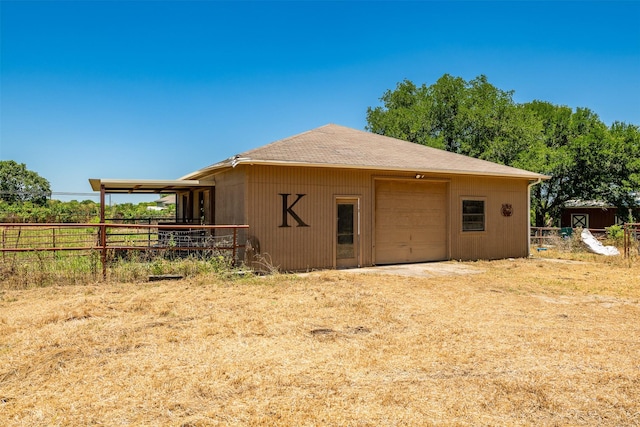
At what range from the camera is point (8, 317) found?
18.9 feet

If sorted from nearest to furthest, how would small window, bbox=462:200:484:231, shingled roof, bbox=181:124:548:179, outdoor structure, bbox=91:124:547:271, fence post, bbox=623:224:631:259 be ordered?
outdoor structure, bbox=91:124:547:271
shingled roof, bbox=181:124:548:179
small window, bbox=462:200:484:231
fence post, bbox=623:224:631:259

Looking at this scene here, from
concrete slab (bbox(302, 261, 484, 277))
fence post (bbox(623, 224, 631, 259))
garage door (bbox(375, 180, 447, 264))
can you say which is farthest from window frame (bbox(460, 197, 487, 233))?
fence post (bbox(623, 224, 631, 259))

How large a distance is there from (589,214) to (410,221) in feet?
68.0

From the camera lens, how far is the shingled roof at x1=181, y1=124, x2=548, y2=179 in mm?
10258

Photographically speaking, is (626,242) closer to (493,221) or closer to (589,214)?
(493,221)

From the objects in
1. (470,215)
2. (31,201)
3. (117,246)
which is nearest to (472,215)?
(470,215)

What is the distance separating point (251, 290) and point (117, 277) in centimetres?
274

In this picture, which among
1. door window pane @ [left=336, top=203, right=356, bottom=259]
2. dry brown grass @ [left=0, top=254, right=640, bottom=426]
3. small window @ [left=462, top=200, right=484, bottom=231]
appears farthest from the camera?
small window @ [left=462, top=200, right=484, bottom=231]

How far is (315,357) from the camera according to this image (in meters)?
4.32

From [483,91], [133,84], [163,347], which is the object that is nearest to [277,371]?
[163,347]

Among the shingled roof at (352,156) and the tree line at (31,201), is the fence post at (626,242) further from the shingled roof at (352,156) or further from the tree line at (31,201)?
the tree line at (31,201)

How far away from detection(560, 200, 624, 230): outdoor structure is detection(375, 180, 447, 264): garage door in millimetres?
16422

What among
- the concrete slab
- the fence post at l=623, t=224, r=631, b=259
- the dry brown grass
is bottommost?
the dry brown grass

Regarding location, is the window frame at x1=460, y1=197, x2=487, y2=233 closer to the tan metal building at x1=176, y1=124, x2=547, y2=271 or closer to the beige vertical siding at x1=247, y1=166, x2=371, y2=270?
the tan metal building at x1=176, y1=124, x2=547, y2=271
